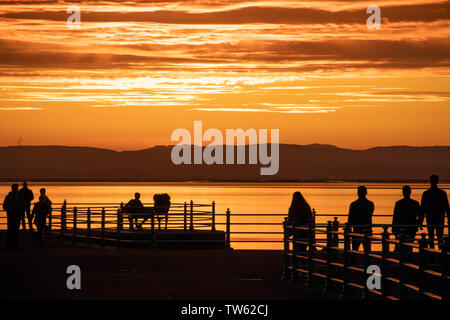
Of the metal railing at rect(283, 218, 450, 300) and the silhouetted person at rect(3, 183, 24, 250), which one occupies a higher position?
the silhouetted person at rect(3, 183, 24, 250)

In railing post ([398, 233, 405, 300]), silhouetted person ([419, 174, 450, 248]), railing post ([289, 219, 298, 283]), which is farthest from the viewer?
silhouetted person ([419, 174, 450, 248])

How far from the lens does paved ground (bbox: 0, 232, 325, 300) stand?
16953 mm

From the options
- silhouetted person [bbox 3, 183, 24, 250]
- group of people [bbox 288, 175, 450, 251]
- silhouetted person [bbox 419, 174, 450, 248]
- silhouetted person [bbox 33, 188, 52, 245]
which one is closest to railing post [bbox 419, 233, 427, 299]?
group of people [bbox 288, 175, 450, 251]

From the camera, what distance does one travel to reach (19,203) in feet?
94.9

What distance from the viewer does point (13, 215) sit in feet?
93.6

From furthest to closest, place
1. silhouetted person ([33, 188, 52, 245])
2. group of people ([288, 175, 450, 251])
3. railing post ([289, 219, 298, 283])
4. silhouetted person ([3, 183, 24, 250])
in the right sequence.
→ silhouetted person ([33, 188, 52, 245])
silhouetted person ([3, 183, 24, 250])
group of people ([288, 175, 450, 251])
railing post ([289, 219, 298, 283])

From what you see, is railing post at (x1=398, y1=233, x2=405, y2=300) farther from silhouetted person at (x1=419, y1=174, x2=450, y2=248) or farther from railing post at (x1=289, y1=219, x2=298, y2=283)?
silhouetted person at (x1=419, y1=174, x2=450, y2=248)

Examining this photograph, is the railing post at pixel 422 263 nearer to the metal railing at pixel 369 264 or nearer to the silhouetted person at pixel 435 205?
A: the metal railing at pixel 369 264

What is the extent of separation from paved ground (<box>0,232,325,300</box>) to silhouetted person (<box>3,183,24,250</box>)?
47 centimetres

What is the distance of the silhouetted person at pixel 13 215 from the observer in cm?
2844

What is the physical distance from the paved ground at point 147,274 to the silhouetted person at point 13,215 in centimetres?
47
